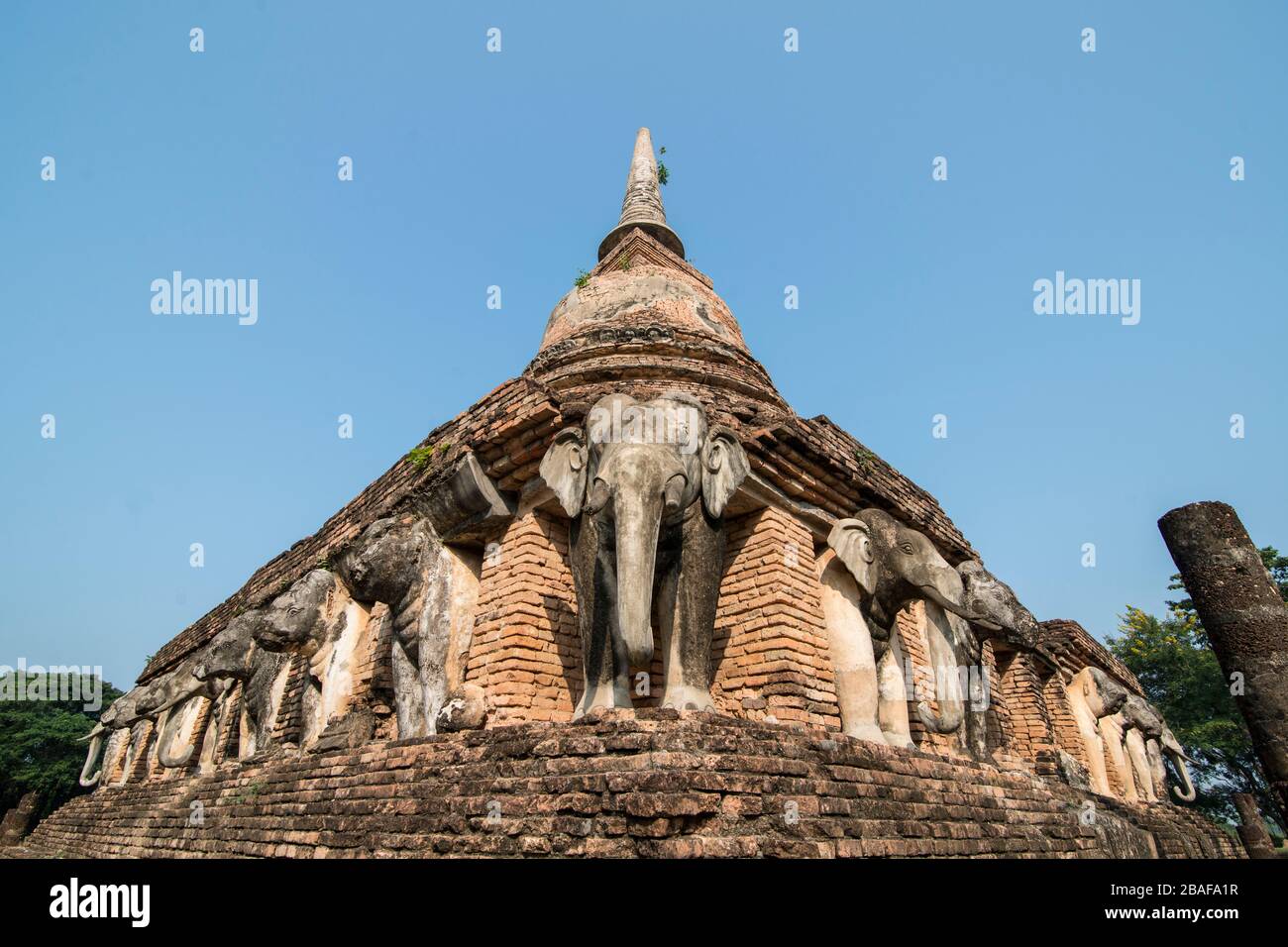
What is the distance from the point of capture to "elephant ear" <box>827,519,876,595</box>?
6.22 metres

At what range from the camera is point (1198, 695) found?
2584cm

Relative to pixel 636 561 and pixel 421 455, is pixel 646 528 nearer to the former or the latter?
pixel 636 561

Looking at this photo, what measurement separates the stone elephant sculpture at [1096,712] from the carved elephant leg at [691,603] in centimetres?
1120

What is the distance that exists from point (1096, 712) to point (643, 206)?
13.4m

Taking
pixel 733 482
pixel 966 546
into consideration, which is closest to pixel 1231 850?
pixel 966 546

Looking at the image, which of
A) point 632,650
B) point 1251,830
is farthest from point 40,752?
point 1251,830

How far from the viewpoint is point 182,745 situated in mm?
12234

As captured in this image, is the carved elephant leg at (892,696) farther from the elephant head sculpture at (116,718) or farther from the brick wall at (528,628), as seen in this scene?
the elephant head sculpture at (116,718)

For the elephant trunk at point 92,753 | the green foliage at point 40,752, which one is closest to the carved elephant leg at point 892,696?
the elephant trunk at point 92,753

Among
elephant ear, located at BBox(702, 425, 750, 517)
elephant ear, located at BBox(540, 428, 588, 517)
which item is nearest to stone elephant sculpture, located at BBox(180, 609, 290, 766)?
elephant ear, located at BBox(540, 428, 588, 517)
